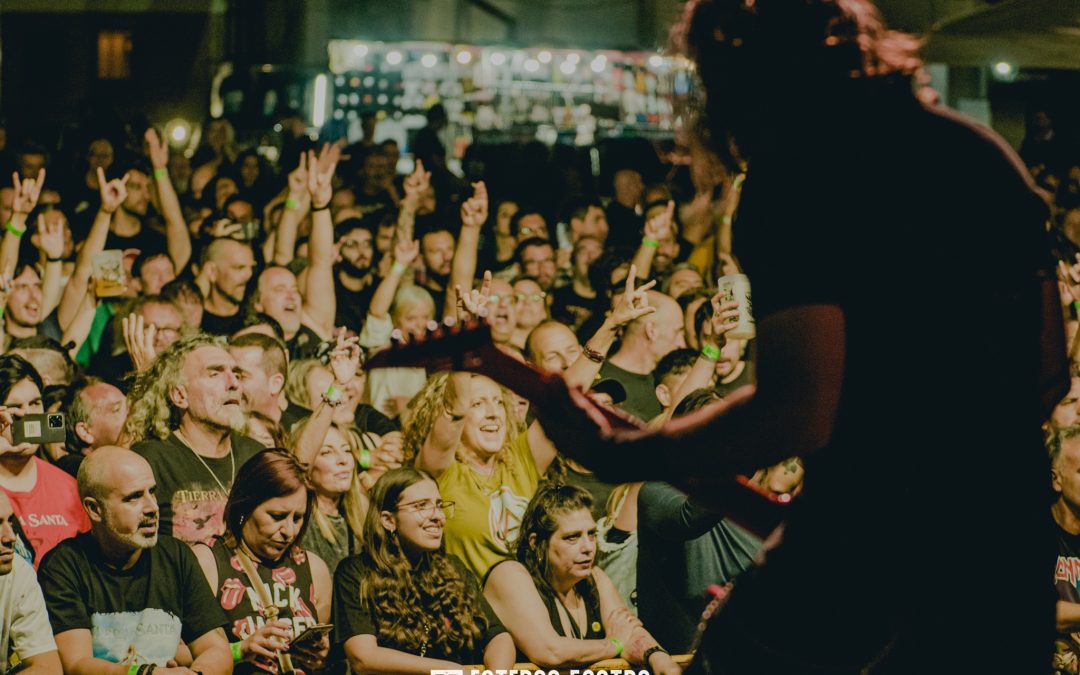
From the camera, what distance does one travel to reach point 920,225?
1992 millimetres

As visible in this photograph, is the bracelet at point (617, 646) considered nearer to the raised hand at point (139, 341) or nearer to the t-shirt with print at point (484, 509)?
the t-shirt with print at point (484, 509)

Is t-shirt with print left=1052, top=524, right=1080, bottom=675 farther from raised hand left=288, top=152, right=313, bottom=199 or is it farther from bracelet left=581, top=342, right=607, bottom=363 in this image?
raised hand left=288, top=152, right=313, bottom=199

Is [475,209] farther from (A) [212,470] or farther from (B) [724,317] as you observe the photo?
(B) [724,317]

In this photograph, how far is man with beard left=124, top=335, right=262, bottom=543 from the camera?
5.23m

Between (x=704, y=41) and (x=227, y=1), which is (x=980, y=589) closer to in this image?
(x=704, y=41)

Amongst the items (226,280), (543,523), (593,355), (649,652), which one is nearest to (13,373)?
(226,280)

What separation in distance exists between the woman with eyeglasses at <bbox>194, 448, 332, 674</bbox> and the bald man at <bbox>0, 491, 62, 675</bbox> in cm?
57

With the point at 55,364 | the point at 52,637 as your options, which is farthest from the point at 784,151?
the point at 55,364

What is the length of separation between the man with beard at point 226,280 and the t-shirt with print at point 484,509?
2.30 meters

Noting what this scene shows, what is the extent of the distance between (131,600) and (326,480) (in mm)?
1053

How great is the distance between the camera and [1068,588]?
5.39m

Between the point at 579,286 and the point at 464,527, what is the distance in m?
3.46

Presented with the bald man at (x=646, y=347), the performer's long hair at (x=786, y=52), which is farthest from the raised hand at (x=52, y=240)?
the performer's long hair at (x=786, y=52)

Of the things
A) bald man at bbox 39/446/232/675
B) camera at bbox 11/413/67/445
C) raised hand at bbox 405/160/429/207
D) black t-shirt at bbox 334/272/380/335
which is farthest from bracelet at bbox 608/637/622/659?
raised hand at bbox 405/160/429/207
